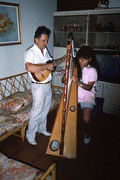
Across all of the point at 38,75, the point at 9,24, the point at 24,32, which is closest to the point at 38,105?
the point at 38,75

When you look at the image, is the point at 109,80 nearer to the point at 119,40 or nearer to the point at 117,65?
the point at 117,65

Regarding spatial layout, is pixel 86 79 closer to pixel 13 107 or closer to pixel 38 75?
pixel 38 75

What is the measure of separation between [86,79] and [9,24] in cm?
174

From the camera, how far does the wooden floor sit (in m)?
2.07

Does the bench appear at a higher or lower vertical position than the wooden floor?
higher

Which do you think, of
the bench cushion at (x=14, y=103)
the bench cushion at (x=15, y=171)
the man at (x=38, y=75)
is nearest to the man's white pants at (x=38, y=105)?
the man at (x=38, y=75)

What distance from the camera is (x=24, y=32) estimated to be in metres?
3.40

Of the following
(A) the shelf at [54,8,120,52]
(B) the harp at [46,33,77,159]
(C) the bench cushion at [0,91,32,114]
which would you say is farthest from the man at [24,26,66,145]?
(A) the shelf at [54,8,120,52]

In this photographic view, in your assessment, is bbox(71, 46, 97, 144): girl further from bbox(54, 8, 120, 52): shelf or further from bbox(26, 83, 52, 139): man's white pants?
bbox(54, 8, 120, 52): shelf

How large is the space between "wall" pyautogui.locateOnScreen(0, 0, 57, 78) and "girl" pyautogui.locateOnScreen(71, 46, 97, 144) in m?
1.43

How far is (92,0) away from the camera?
3707 mm

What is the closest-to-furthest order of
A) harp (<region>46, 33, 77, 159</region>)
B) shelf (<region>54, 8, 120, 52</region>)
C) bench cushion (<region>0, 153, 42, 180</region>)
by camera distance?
1. bench cushion (<region>0, 153, 42, 180</region>)
2. harp (<region>46, 33, 77, 159</region>)
3. shelf (<region>54, 8, 120, 52</region>)

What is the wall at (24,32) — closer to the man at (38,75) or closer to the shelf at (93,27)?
the shelf at (93,27)

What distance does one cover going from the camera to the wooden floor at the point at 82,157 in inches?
81.7
